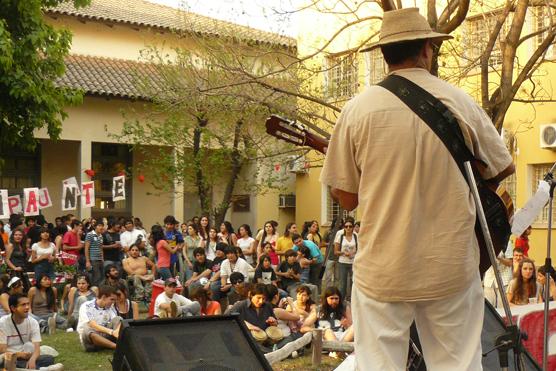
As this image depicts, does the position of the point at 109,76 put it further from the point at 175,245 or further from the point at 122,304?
the point at 122,304

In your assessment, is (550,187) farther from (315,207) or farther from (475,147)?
(315,207)

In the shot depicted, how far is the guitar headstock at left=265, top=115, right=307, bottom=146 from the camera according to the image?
5102 mm

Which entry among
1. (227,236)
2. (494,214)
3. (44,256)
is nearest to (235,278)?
(44,256)

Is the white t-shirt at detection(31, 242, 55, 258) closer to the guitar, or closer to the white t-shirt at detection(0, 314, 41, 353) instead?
the white t-shirt at detection(0, 314, 41, 353)

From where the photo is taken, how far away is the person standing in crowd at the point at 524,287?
10.5m

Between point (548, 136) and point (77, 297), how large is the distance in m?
10.6

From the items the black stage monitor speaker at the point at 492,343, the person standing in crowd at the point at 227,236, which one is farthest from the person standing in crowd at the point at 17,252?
the black stage monitor speaker at the point at 492,343

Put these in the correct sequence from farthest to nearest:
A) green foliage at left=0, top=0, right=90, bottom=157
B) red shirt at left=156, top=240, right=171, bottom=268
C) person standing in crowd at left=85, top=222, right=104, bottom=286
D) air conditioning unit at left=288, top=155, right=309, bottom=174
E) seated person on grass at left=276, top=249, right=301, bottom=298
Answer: air conditioning unit at left=288, top=155, right=309, bottom=174 → person standing in crowd at left=85, top=222, right=104, bottom=286 → red shirt at left=156, top=240, right=171, bottom=268 → green foliage at left=0, top=0, right=90, bottom=157 → seated person on grass at left=276, top=249, right=301, bottom=298

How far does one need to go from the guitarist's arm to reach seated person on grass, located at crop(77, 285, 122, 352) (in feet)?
26.1

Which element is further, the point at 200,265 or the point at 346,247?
the point at 200,265

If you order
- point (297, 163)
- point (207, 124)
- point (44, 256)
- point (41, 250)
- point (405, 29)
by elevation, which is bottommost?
point (44, 256)

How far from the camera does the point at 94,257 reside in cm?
1692

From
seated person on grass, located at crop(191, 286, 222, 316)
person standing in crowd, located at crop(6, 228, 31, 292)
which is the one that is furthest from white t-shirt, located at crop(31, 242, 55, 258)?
seated person on grass, located at crop(191, 286, 222, 316)

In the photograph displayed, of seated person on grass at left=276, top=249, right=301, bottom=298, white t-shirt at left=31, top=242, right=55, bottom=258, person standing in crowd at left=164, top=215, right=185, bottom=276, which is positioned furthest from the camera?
person standing in crowd at left=164, top=215, right=185, bottom=276
